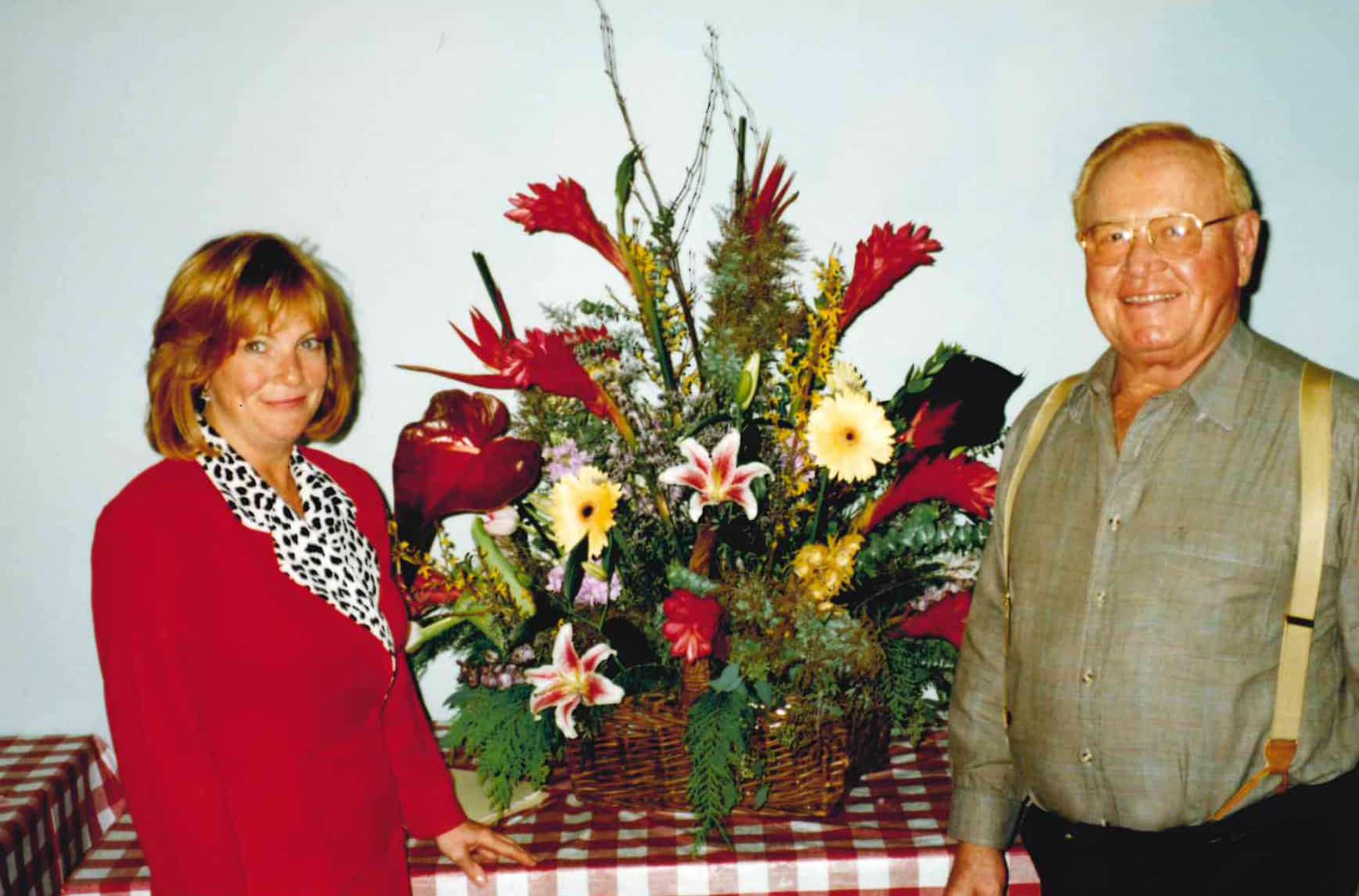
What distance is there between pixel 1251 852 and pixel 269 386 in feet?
3.69

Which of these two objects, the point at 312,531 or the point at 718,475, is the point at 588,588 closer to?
the point at 718,475

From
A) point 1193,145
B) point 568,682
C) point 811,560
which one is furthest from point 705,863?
point 1193,145

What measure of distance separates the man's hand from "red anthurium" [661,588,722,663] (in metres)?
0.39

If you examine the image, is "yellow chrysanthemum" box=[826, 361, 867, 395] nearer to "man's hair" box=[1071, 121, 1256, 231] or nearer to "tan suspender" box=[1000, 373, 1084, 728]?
"tan suspender" box=[1000, 373, 1084, 728]

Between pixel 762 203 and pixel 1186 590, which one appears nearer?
pixel 1186 590

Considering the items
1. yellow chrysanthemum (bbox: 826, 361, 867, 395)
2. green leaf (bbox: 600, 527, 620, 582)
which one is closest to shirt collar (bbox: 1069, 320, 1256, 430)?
yellow chrysanthemum (bbox: 826, 361, 867, 395)

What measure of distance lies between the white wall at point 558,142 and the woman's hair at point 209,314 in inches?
23.8

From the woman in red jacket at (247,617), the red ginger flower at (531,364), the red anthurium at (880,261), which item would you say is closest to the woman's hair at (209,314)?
the woman in red jacket at (247,617)

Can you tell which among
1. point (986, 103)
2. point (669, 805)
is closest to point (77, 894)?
point (669, 805)

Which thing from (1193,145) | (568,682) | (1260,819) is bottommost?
(1260,819)

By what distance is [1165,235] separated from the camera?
105cm

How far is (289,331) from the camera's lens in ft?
3.61

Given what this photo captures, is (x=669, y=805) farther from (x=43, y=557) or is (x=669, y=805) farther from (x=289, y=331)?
(x=43, y=557)

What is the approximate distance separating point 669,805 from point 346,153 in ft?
3.74
